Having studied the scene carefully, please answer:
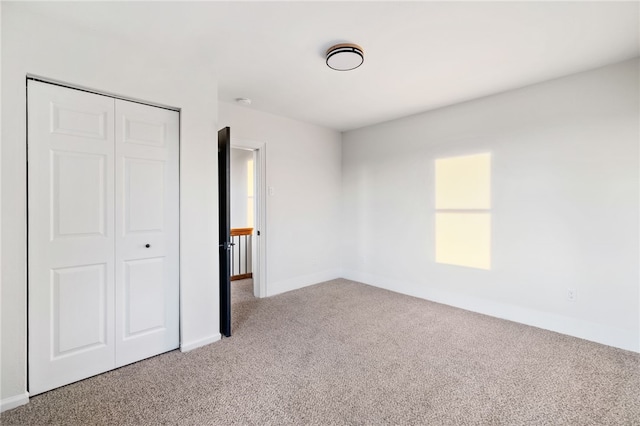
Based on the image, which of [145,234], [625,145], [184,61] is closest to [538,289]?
[625,145]

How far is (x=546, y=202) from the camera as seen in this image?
117 inches

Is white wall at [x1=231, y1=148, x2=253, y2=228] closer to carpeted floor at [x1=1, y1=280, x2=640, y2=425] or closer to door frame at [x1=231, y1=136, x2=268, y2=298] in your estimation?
door frame at [x1=231, y1=136, x2=268, y2=298]

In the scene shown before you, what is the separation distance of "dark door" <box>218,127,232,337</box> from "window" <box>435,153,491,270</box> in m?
2.62

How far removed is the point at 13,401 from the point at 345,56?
10.5ft

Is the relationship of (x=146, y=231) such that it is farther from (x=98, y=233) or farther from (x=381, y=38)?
(x=381, y=38)

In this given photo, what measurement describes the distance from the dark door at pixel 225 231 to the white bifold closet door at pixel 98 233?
0.44 metres

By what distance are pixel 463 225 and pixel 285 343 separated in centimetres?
250

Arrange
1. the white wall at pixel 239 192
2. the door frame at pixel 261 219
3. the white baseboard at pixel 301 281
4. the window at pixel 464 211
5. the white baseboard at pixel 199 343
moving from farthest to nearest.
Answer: the white wall at pixel 239 192, the white baseboard at pixel 301 281, the door frame at pixel 261 219, the window at pixel 464 211, the white baseboard at pixel 199 343

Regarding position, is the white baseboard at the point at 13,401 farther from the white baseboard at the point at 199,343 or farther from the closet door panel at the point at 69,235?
the white baseboard at the point at 199,343

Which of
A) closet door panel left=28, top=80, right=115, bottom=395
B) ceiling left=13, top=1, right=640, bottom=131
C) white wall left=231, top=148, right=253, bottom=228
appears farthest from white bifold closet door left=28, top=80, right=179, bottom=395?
white wall left=231, top=148, right=253, bottom=228

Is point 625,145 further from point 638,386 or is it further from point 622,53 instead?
point 638,386

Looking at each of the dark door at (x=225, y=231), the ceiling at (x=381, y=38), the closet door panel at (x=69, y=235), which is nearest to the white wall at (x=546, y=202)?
the ceiling at (x=381, y=38)

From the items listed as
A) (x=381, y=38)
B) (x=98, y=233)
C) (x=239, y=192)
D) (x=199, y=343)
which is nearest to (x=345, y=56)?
(x=381, y=38)

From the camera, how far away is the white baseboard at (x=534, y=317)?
257 cm
